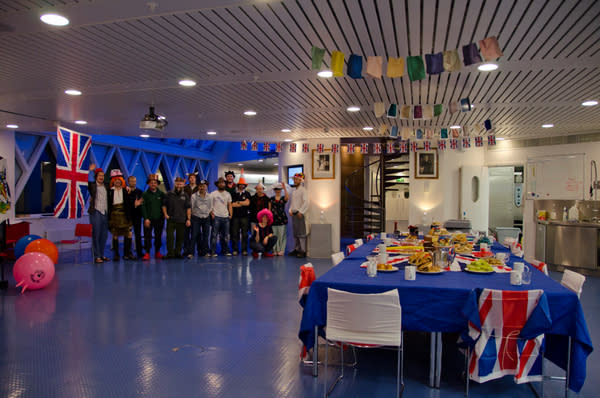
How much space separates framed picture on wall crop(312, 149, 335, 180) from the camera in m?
10.0

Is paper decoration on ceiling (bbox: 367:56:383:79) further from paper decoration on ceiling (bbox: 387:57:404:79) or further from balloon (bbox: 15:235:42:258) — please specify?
balloon (bbox: 15:235:42:258)

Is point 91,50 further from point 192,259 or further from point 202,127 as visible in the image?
point 192,259

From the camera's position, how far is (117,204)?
27.9 ft

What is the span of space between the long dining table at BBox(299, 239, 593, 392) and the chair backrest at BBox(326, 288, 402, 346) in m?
0.26

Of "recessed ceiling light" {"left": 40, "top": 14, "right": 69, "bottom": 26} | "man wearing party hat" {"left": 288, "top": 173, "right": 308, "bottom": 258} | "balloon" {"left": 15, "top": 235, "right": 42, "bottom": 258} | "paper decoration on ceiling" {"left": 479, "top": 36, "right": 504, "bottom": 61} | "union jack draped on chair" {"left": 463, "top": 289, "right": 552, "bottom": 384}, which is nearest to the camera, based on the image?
"union jack draped on chair" {"left": 463, "top": 289, "right": 552, "bottom": 384}

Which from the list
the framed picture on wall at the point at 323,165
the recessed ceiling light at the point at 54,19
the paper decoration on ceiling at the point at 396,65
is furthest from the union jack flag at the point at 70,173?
the paper decoration on ceiling at the point at 396,65

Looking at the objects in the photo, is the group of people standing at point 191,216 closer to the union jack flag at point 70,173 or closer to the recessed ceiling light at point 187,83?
the union jack flag at point 70,173

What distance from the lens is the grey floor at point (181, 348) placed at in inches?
119

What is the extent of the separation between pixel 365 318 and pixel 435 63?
2.58 m

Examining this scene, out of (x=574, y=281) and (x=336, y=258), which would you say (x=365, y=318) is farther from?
(x=574, y=281)

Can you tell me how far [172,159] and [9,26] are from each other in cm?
1298

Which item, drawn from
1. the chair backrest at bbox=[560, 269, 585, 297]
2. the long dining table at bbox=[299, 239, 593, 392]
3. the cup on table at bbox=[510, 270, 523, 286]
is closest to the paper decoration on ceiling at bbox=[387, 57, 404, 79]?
the long dining table at bbox=[299, 239, 593, 392]

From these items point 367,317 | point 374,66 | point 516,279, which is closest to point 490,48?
point 374,66

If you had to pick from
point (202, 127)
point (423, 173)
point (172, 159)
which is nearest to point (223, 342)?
point (202, 127)
